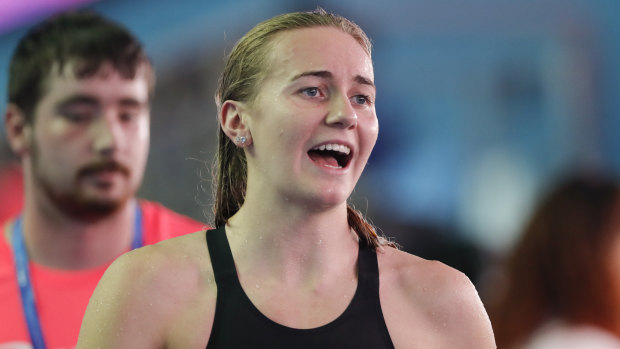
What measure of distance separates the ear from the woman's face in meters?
0.02

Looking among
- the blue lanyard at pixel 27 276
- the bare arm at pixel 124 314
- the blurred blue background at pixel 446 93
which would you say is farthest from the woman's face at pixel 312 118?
the blurred blue background at pixel 446 93

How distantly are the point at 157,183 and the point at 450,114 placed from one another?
1.92m

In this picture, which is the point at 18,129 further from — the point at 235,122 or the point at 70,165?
the point at 235,122

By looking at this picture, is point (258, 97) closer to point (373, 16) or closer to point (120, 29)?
point (120, 29)

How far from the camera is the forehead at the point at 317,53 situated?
5.98 ft

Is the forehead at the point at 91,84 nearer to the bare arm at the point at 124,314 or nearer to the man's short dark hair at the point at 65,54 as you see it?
the man's short dark hair at the point at 65,54

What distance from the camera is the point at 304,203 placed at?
1.80 meters

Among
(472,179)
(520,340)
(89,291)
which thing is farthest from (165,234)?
(472,179)

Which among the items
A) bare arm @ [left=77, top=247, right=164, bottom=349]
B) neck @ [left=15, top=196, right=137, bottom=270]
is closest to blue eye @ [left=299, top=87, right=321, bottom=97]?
bare arm @ [left=77, top=247, right=164, bottom=349]

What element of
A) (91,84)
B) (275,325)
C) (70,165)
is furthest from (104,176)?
(275,325)

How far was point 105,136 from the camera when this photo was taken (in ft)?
10.2

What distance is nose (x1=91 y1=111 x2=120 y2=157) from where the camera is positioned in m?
3.10

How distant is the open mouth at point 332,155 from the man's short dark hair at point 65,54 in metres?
1.57

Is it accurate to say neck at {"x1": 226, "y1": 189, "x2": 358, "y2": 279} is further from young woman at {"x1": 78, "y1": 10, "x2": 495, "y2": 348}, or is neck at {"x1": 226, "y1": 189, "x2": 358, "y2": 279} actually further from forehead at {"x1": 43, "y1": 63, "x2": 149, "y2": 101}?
forehead at {"x1": 43, "y1": 63, "x2": 149, "y2": 101}
